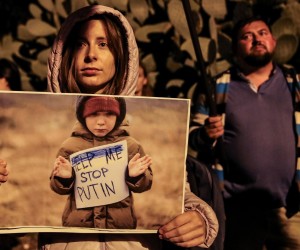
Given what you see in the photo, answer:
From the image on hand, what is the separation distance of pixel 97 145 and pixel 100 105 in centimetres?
8

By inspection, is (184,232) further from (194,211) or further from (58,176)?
(58,176)

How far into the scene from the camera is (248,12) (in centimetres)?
289

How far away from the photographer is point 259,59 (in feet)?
8.75

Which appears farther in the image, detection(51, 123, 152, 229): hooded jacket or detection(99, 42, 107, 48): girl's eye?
detection(99, 42, 107, 48): girl's eye

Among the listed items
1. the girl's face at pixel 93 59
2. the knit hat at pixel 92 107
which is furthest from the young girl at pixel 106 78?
the knit hat at pixel 92 107

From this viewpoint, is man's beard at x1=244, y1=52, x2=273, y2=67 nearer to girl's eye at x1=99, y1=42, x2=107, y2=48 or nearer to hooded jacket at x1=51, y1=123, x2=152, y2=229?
girl's eye at x1=99, y1=42, x2=107, y2=48

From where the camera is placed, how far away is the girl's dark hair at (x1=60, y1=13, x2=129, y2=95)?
56.6 inches

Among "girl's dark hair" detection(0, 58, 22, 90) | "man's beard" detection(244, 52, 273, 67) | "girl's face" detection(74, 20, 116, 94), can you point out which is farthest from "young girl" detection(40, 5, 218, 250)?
"girl's dark hair" detection(0, 58, 22, 90)

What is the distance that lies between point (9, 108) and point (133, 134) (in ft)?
0.81

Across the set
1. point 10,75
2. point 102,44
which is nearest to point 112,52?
point 102,44

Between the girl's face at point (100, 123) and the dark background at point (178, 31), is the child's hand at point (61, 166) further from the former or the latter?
the dark background at point (178, 31)

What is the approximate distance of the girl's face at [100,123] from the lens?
132cm

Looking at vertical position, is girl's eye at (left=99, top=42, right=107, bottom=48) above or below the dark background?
below

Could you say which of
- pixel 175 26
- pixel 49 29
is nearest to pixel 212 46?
pixel 175 26
